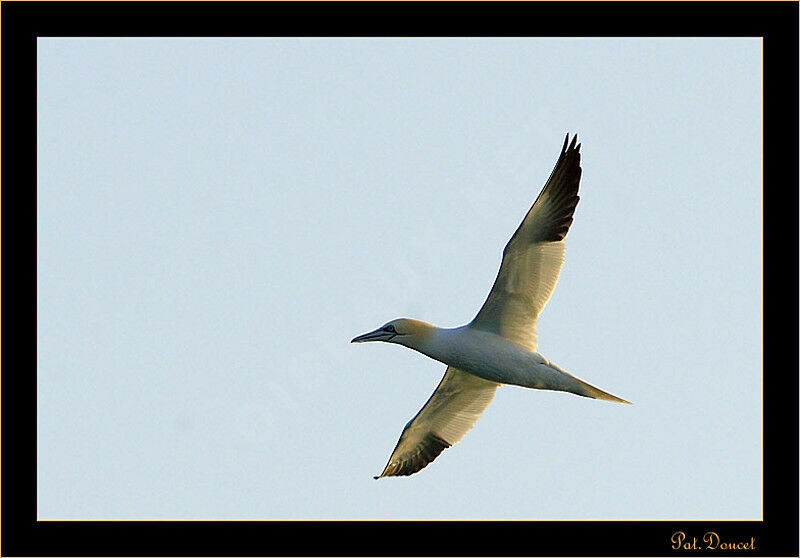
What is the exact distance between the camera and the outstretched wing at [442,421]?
15.0 metres

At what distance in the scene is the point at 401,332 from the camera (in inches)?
542

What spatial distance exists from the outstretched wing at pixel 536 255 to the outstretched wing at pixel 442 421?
1531mm

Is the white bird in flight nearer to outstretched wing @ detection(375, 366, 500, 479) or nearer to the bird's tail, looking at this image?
the bird's tail

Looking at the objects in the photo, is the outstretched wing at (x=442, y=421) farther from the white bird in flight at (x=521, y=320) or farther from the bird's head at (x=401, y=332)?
the bird's head at (x=401, y=332)

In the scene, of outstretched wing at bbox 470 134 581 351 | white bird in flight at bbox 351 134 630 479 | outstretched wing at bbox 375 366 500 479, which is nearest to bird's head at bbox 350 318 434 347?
white bird in flight at bbox 351 134 630 479

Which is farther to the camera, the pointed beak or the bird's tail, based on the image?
the pointed beak

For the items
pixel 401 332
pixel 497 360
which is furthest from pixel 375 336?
pixel 497 360

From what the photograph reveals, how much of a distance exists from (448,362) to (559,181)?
2.29 metres

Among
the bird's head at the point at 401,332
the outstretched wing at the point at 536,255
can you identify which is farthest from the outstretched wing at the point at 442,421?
Answer: the outstretched wing at the point at 536,255

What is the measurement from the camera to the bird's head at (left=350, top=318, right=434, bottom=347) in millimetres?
13656

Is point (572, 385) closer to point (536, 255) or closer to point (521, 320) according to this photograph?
point (521, 320)

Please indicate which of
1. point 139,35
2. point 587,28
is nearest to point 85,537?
point 139,35

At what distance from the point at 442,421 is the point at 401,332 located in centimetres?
198

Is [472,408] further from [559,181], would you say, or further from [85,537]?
[85,537]
